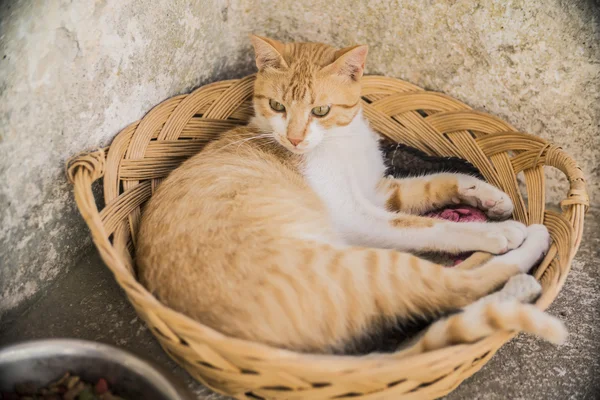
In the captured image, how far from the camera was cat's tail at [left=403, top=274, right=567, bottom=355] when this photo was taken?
1213 millimetres

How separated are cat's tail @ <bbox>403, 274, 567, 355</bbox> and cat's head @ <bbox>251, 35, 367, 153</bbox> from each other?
778 mm

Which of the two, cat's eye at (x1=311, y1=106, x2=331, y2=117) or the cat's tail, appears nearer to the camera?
the cat's tail

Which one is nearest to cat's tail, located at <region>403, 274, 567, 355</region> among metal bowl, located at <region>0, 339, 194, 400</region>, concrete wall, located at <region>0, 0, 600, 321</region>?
metal bowl, located at <region>0, 339, 194, 400</region>

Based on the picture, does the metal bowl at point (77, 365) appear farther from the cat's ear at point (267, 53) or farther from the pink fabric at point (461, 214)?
the pink fabric at point (461, 214)

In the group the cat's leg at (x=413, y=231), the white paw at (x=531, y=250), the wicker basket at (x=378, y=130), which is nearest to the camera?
the wicker basket at (x=378, y=130)

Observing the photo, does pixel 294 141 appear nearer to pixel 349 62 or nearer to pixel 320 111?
pixel 320 111

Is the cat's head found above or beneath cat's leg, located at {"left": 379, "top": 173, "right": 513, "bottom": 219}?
above

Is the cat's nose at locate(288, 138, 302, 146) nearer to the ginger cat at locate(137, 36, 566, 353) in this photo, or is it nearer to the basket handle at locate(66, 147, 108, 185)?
the ginger cat at locate(137, 36, 566, 353)

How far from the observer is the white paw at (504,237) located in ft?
5.49

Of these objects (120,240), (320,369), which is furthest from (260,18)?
(320,369)

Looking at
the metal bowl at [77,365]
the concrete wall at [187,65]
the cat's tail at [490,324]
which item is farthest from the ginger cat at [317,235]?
the concrete wall at [187,65]

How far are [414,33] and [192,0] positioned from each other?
0.86 m

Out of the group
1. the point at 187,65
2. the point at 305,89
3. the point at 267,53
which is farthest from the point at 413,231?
the point at 187,65

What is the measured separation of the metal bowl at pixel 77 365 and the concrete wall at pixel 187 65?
1.08 ft
